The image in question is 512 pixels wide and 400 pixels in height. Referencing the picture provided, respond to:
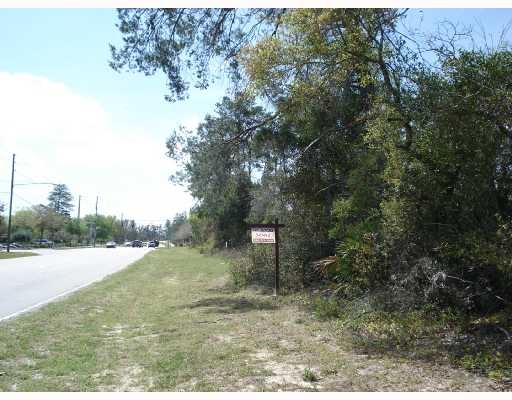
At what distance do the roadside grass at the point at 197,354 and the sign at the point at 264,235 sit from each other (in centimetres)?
222

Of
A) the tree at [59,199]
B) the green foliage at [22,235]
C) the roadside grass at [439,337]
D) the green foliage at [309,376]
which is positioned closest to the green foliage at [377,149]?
the roadside grass at [439,337]

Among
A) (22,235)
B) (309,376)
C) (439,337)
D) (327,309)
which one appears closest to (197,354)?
(309,376)

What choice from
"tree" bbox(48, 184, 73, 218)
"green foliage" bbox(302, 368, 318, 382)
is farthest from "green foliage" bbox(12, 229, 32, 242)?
"green foliage" bbox(302, 368, 318, 382)

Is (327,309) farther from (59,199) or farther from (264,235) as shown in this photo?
(59,199)

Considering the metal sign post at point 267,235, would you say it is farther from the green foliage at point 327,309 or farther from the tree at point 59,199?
the tree at point 59,199

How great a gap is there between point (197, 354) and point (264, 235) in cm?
754

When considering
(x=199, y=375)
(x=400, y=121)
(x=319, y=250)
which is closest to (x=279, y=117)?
(x=319, y=250)

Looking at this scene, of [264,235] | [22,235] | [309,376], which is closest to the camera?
[309,376]

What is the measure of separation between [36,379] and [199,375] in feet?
6.27

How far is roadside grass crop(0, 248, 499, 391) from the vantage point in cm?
560

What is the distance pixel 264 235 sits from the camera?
14.5 meters

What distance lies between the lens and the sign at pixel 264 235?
14422 millimetres

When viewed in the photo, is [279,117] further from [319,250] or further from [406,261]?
[406,261]

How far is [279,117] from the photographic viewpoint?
15391 millimetres
